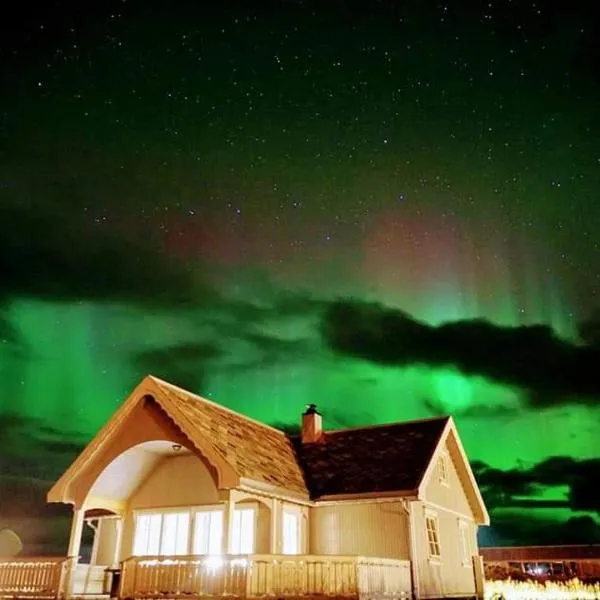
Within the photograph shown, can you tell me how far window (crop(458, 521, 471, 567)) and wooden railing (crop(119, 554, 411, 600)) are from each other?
10.5 metres

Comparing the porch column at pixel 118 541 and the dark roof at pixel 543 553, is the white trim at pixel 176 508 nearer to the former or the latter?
the porch column at pixel 118 541

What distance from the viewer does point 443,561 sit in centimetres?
2536

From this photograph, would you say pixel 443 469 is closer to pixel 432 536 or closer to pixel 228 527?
pixel 432 536

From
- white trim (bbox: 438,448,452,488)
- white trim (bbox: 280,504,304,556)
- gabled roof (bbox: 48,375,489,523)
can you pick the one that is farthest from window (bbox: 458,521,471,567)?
white trim (bbox: 280,504,304,556)

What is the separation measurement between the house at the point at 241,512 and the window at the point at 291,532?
0.11 feet

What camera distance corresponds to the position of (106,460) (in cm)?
2150

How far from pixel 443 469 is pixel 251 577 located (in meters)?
12.8

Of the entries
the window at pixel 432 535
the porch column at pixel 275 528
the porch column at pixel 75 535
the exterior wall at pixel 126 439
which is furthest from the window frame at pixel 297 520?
the porch column at pixel 75 535

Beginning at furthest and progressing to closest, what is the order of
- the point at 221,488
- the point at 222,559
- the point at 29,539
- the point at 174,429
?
the point at 29,539 < the point at 174,429 < the point at 221,488 < the point at 222,559

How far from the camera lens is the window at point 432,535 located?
80.0 feet

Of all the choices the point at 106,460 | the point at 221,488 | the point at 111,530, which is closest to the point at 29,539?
the point at 111,530

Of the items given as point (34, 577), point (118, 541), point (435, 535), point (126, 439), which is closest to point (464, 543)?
point (435, 535)

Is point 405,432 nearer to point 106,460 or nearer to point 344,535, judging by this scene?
point 344,535

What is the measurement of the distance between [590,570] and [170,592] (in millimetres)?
54262
